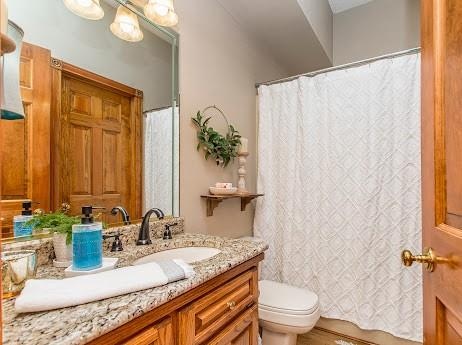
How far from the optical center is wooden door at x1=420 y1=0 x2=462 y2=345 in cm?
66

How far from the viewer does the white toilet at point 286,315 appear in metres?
1.54

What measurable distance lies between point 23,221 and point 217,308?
76cm

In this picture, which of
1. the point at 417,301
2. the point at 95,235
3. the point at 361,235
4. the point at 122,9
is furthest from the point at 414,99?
the point at 95,235

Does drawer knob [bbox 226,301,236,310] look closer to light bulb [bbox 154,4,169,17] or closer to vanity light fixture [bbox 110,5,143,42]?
vanity light fixture [bbox 110,5,143,42]

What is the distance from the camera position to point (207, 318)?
92 centimetres

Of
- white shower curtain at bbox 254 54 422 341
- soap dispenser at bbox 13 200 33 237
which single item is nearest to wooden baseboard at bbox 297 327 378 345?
white shower curtain at bbox 254 54 422 341

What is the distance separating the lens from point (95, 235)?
916 mm

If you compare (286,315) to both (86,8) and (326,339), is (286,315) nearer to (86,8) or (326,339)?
(326,339)

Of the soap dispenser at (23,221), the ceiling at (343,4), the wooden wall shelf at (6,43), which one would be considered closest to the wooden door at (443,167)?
the wooden wall shelf at (6,43)

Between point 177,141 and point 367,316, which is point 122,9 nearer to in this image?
point 177,141

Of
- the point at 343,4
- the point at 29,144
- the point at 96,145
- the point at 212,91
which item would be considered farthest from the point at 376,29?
the point at 29,144

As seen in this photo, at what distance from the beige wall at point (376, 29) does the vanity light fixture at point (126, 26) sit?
226cm

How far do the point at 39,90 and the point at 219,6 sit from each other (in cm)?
145

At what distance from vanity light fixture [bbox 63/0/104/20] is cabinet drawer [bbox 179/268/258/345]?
4.11 ft
